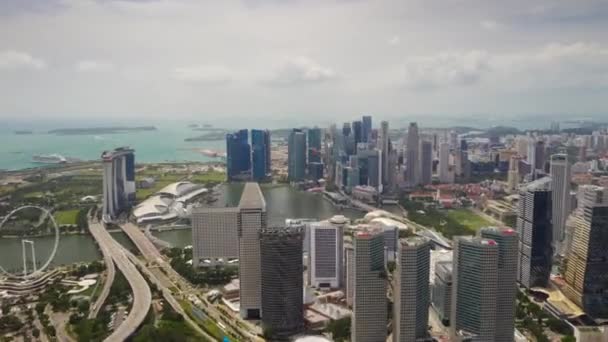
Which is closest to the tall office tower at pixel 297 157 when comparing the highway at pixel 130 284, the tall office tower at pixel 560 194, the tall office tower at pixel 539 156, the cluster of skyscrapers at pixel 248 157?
the cluster of skyscrapers at pixel 248 157

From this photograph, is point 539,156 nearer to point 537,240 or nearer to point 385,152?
point 385,152

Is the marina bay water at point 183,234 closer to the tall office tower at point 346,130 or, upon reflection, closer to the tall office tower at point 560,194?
the tall office tower at point 346,130

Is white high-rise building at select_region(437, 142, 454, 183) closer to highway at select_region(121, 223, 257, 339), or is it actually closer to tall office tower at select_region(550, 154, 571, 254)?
tall office tower at select_region(550, 154, 571, 254)

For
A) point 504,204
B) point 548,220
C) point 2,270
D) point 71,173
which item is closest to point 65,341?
point 2,270

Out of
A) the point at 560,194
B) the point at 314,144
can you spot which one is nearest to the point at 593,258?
the point at 560,194

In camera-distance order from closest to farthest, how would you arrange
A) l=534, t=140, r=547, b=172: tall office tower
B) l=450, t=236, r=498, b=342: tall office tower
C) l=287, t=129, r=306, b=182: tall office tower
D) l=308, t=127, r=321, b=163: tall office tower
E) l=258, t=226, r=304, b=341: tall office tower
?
l=450, t=236, r=498, b=342: tall office tower, l=258, t=226, r=304, b=341: tall office tower, l=534, t=140, r=547, b=172: tall office tower, l=287, t=129, r=306, b=182: tall office tower, l=308, t=127, r=321, b=163: tall office tower

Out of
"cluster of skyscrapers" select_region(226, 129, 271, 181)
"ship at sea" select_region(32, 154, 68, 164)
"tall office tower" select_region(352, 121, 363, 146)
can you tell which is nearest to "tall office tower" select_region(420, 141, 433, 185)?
"tall office tower" select_region(352, 121, 363, 146)
